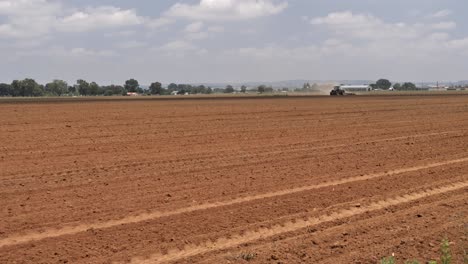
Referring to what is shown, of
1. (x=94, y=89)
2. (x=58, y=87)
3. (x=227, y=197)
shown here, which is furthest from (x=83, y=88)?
(x=227, y=197)

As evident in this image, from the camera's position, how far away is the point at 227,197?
9953 millimetres

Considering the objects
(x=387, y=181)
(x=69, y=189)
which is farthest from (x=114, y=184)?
(x=387, y=181)

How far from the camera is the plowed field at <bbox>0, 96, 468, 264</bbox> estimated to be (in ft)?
23.5

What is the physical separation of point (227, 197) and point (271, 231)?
6.92 feet

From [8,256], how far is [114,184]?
421cm

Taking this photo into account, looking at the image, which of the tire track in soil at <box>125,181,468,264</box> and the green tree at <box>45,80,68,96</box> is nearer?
the tire track in soil at <box>125,181,468,264</box>

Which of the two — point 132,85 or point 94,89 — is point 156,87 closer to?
point 94,89

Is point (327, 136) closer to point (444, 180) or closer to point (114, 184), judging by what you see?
point (444, 180)

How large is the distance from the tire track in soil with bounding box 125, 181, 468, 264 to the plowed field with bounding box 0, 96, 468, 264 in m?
0.02

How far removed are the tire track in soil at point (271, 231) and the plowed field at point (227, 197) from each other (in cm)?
2

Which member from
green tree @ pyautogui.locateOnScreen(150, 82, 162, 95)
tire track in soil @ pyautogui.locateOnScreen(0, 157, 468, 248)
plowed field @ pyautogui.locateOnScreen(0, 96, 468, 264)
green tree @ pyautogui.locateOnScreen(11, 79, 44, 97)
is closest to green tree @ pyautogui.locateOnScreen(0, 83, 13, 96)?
green tree @ pyautogui.locateOnScreen(11, 79, 44, 97)

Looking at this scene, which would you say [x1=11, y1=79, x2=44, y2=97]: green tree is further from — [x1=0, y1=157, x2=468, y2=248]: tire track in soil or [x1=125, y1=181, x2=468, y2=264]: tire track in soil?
[x1=125, y1=181, x2=468, y2=264]: tire track in soil

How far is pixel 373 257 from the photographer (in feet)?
22.3

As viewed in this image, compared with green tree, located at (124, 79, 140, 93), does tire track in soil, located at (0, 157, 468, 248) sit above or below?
below
